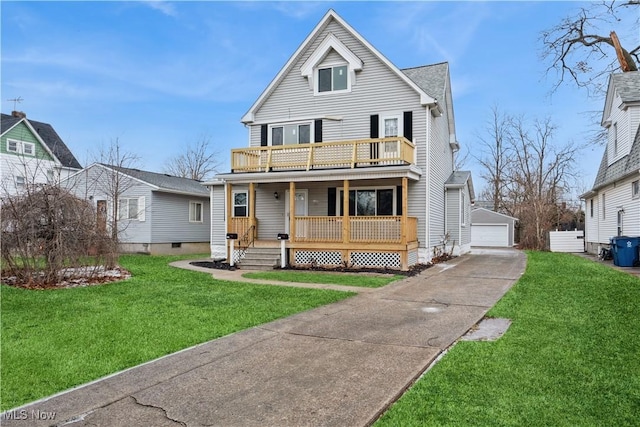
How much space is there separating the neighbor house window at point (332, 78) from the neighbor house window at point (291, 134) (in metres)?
1.76

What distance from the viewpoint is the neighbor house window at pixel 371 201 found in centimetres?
1683

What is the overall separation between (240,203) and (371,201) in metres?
6.30

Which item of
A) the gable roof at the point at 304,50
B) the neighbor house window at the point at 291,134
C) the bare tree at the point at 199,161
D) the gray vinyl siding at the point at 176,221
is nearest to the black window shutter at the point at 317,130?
the neighbor house window at the point at 291,134

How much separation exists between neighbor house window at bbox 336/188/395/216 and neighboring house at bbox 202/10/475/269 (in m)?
0.04

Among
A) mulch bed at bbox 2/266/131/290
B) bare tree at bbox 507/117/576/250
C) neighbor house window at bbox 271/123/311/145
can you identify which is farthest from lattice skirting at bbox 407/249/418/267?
bare tree at bbox 507/117/576/250

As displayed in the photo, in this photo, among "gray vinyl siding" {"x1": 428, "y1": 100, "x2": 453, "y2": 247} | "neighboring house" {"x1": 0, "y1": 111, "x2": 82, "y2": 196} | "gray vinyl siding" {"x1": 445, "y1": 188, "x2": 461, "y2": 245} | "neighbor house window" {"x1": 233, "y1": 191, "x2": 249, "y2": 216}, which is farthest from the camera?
"neighboring house" {"x1": 0, "y1": 111, "x2": 82, "y2": 196}

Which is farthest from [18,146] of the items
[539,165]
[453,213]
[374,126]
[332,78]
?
[539,165]

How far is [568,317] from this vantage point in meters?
7.27

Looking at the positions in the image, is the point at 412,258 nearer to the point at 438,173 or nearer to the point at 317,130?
the point at 438,173

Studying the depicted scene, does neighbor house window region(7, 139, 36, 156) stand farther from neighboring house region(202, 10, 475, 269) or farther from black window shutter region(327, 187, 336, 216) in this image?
black window shutter region(327, 187, 336, 216)

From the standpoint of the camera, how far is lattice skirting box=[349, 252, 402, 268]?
1490 cm

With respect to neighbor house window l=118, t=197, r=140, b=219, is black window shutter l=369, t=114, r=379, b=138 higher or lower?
higher

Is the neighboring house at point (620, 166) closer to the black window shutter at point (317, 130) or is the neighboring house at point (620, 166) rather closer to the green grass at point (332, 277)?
the green grass at point (332, 277)

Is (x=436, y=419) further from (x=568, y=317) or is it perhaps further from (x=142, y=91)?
(x=142, y=91)
